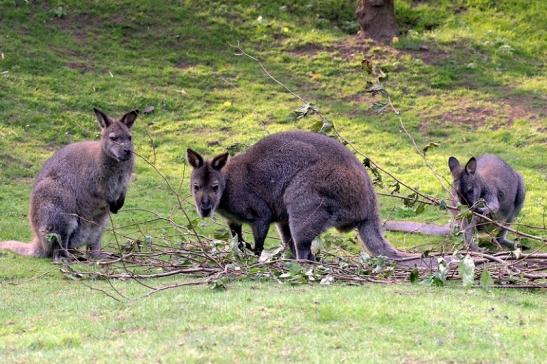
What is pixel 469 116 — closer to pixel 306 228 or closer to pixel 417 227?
pixel 417 227

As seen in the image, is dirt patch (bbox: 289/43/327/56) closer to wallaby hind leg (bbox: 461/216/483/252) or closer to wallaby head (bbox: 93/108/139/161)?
wallaby head (bbox: 93/108/139/161)

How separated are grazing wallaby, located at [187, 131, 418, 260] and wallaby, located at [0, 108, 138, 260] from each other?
109 centimetres

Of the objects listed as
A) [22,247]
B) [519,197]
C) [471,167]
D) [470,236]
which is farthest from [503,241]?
[22,247]

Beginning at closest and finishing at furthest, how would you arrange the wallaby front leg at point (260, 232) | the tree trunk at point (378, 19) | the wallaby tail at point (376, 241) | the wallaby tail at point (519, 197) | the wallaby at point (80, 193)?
the wallaby tail at point (376, 241) → the wallaby front leg at point (260, 232) → the wallaby at point (80, 193) → the wallaby tail at point (519, 197) → the tree trunk at point (378, 19)

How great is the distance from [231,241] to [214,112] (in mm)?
9060

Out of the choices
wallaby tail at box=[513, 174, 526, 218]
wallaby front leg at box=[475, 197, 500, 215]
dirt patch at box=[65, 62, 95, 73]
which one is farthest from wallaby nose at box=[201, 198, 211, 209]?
dirt patch at box=[65, 62, 95, 73]

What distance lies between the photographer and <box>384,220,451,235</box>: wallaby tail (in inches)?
469

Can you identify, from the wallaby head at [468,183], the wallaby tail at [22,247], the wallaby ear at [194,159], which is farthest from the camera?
the wallaby head at [468,183]

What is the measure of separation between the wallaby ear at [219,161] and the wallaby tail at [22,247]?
226cm

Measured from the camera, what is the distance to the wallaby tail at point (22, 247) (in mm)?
10820

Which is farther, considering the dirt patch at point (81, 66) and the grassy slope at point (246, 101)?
the dirt patch at point (81, 66)

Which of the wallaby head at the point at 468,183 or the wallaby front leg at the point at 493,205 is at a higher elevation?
the wallaby head at the point at 468,183

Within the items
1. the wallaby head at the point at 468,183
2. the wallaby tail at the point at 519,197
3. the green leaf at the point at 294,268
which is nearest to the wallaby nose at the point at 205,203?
the green leaf at the point at 294,268

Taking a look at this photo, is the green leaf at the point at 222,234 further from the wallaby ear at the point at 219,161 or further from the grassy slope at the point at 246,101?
the grassy slope at the point at 246,101
